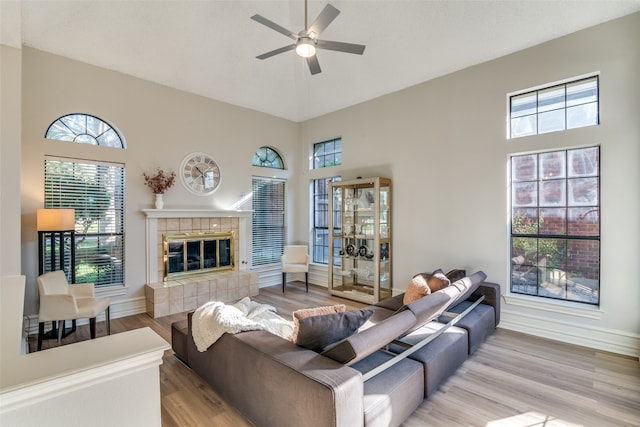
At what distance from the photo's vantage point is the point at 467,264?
4.34 m

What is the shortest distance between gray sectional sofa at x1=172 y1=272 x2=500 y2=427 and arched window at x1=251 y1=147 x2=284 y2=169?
12.8 feet

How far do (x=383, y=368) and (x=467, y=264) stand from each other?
285 centimetres

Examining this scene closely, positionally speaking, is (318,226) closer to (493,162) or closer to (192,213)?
(192,213)

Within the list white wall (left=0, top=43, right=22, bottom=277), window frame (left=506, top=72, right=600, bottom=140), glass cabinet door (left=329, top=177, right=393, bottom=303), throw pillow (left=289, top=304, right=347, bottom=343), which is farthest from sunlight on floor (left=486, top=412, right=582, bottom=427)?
white wall (left=0, top=43, right=22, bottom=277)

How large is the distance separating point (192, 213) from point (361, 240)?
117 inches

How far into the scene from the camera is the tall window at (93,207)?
159 inches

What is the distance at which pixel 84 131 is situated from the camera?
4.22 m

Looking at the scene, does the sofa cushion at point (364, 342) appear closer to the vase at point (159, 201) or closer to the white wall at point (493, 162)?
the white wall at point (493, 162)

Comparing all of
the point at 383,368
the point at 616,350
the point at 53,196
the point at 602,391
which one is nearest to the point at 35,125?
the point at 53,196

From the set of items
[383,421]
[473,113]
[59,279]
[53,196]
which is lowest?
[383,421]

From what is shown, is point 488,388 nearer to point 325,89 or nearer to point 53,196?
point 325,89

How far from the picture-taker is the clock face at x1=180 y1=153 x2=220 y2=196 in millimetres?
5133

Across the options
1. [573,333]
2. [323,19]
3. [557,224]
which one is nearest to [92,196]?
[323,19]

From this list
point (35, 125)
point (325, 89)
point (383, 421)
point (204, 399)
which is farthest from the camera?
point (325, 89)
